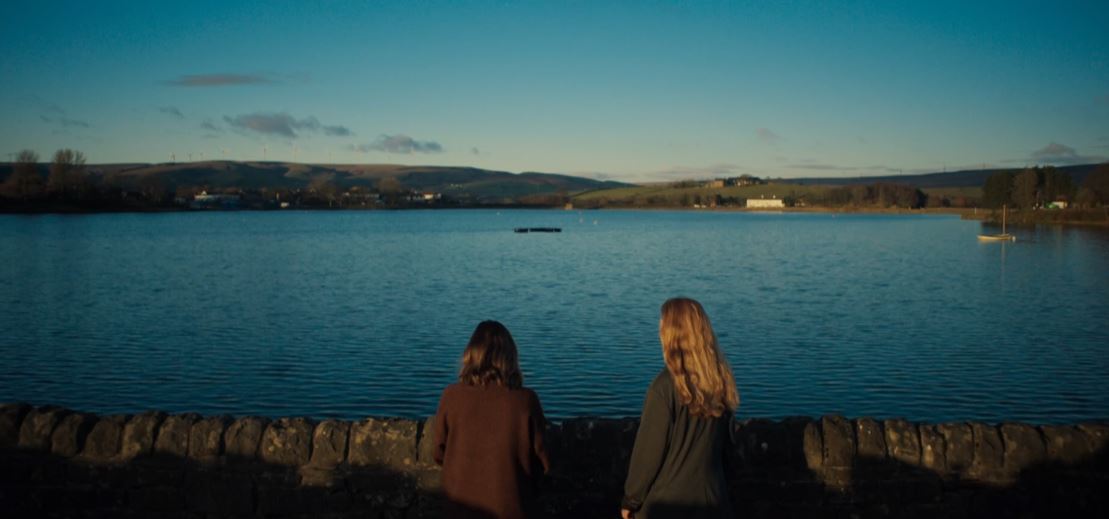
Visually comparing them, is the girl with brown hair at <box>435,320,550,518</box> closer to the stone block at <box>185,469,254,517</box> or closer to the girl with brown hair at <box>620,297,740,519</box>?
the girl with brown hair at <box>620,297,740,519</box>

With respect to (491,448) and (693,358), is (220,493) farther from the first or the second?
(693,358)

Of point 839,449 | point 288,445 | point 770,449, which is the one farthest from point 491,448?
point 839,449

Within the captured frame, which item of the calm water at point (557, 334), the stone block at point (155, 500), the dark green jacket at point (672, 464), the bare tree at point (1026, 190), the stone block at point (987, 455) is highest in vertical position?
the bare tree at point (1026, 190)

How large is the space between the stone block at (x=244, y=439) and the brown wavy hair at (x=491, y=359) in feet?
7.99

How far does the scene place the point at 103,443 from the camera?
6.39m

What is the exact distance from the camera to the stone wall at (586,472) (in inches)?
245

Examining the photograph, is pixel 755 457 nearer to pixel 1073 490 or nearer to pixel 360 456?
pixel 1073 490

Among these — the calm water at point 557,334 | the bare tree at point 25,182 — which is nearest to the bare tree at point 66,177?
the bare tree at point 25,182

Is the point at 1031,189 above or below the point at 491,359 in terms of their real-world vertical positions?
above

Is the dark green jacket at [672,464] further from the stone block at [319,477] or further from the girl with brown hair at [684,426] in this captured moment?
the stone block at [319,477]

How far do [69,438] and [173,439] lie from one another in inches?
28.8

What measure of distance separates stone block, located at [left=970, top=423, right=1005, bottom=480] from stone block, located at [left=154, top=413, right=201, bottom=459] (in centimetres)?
545

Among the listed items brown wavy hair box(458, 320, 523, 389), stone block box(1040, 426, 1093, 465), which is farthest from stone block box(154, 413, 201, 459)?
stone block box(1040, 426, 1093, 465)

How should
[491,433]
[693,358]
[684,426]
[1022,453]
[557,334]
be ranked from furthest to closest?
[557,334], [1022,453], [491,433], [684,426], [693,358]
